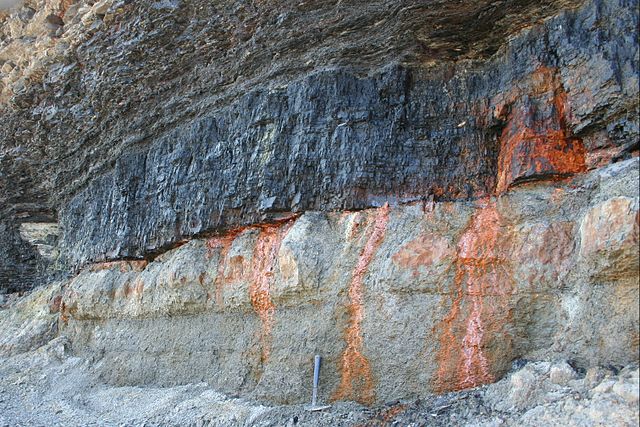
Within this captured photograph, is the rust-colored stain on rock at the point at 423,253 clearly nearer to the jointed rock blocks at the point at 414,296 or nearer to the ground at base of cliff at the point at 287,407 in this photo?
the jointed rock blocks at the point at 414,296

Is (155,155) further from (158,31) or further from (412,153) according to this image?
(412,153)

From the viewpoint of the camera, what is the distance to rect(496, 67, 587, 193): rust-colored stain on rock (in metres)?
5.25

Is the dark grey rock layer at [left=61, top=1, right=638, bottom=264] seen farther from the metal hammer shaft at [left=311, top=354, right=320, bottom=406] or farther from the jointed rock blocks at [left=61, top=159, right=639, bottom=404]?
the metal hammer shaft at [left=311, top=354, right=320, bottom=406]

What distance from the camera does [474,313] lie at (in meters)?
5.17

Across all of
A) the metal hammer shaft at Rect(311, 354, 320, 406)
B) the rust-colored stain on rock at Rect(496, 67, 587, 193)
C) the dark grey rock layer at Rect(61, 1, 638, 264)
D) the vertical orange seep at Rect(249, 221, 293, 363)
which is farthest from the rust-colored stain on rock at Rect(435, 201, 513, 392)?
the vertical orange seep at Rect(249, 221, 293, 363)

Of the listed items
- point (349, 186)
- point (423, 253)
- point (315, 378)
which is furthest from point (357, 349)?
point (349, 186)

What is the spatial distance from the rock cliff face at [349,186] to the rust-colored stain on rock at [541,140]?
0.02 metres

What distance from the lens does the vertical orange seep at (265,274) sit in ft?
20.8

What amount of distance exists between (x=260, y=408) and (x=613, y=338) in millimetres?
3309

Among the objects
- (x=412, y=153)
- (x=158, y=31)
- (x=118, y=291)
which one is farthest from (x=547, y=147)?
(x=118, y=291)

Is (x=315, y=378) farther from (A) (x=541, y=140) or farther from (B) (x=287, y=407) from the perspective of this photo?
(A) (x=541, y=140)

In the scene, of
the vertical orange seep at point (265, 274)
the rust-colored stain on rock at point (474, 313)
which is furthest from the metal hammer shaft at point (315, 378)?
the rust-colored stain on rock at point (474, 313)

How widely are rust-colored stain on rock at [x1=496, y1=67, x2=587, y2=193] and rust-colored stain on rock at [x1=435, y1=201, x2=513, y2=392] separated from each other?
52cm

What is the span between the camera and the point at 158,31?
7695 millimetres
